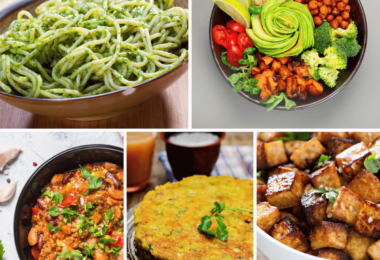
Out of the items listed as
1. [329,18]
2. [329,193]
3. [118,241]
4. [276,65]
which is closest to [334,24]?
[329,18]

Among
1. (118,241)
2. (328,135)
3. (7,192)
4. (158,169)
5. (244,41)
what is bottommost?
(118,241)

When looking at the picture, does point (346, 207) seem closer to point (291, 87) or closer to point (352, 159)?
point (352, 159)

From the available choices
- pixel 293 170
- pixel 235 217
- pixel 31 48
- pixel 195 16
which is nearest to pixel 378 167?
pixel 293 170

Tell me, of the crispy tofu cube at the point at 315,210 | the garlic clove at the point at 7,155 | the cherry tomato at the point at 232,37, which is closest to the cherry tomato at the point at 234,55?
the cherry tomato at the point at 232,37

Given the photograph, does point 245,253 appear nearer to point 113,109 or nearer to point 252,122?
point 252,122

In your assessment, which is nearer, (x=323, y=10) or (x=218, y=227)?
(x=218, y=227)

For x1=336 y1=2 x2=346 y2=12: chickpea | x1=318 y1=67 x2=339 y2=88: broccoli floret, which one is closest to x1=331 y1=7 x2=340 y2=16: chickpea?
x1=336 y1=2 x2=346 y2=12: chickpea

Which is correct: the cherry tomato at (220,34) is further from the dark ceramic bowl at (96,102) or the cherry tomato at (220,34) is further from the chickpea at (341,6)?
the chickpea at (341,6)
